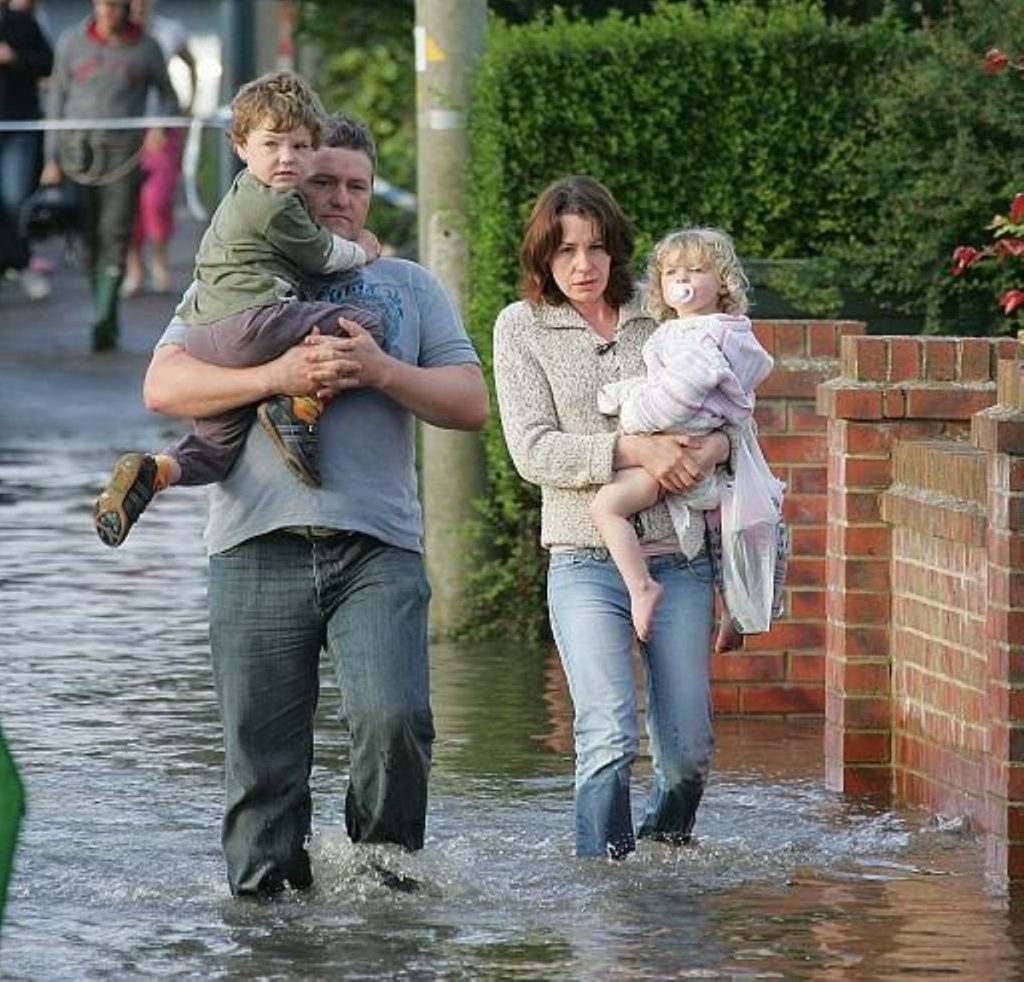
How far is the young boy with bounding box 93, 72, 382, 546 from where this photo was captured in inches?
284

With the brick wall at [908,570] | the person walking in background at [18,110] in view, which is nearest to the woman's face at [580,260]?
the brick wall at [908,570]

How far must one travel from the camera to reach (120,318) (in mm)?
22328

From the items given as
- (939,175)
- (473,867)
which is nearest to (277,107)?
(473,867)

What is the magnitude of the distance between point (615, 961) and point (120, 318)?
15.8 metres

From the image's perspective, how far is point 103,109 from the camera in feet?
69.8

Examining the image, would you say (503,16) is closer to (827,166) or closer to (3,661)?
(827,166)

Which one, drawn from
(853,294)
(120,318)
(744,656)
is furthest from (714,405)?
(120,318)

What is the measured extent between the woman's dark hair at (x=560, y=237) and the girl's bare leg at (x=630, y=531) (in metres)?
0.49

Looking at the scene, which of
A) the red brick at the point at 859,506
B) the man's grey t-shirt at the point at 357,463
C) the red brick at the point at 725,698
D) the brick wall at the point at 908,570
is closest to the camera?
the man's grey t-shirt at the point at 357,463

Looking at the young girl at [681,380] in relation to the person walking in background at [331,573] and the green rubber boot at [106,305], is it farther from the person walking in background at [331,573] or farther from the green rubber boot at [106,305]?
the green rubber boot at [106,305]

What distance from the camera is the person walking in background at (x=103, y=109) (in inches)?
814

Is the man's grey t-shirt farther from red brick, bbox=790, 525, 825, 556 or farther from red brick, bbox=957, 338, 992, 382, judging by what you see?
red brick, bbox=790, 525, 825, 556

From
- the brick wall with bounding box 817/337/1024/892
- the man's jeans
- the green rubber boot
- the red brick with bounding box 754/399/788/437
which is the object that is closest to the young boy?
the man's jeans

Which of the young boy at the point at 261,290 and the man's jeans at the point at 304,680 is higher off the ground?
the young boy at the point at 261,290
